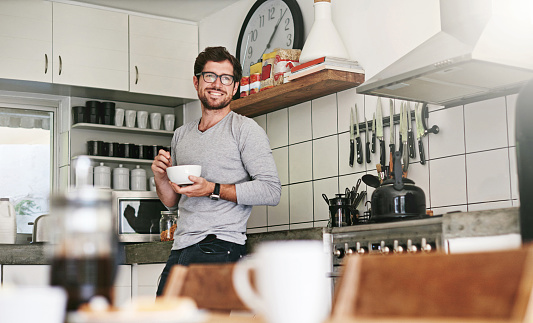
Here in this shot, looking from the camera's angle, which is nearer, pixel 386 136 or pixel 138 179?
pixel 386 136

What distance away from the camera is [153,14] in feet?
16.1

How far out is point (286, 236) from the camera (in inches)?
123

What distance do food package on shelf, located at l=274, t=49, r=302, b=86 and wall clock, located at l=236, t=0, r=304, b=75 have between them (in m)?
0.09

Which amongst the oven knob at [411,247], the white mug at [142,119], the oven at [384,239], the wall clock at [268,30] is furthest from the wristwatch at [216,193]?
the white mug at [142,119]

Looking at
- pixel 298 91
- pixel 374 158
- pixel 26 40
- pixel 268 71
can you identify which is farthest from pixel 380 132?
pixel 26 40

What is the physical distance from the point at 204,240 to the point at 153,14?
2768 millimetres

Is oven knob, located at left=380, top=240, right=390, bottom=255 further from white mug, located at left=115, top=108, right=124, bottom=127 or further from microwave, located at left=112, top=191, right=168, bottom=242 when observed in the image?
white mug, located at left=115, top=108, right=124, bottom=127

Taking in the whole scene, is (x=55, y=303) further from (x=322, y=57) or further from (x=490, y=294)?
(x=322, y=57)

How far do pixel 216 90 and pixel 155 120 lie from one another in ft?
7.99

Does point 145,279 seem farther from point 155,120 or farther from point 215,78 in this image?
point 155,120

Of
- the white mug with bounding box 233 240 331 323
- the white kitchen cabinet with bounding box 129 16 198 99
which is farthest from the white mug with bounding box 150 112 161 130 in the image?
the white mug with bounding box 233 240 331 323

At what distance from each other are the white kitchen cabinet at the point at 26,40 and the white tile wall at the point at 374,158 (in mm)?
1450

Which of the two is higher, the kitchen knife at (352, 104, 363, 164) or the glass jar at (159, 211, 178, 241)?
the kitchen knife at (352, 104, 363, 164)

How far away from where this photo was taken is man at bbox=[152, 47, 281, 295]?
254 centimetres
